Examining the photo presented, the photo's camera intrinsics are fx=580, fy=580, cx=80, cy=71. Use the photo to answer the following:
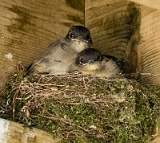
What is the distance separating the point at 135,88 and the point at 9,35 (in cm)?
96

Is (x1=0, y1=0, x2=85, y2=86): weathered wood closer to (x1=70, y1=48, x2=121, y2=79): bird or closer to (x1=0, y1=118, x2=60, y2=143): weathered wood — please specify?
(x1=70, y1=48, x2=121, y2=79): bird

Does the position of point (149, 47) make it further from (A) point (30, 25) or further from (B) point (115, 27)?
(A) point (30, 25)

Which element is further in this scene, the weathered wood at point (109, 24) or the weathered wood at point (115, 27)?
the weathered wood at point (109, 24)

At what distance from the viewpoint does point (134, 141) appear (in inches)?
146

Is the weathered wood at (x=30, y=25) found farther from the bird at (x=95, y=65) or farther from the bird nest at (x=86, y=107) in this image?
the bird at (x=95, y=65)

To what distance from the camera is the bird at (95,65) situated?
172 inches

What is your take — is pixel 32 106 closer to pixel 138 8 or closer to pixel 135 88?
pixel 135 88

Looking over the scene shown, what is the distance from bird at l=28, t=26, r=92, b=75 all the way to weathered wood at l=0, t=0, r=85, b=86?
7cm

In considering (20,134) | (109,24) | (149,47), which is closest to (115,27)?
(109,24)

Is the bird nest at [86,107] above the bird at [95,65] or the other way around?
the other way around

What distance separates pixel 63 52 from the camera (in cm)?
450

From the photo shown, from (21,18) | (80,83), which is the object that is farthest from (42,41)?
(80,83)

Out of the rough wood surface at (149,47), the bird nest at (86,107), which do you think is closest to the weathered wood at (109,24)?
the rough wood surface at (149,47)

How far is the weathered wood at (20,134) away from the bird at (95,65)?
34.8 inches
